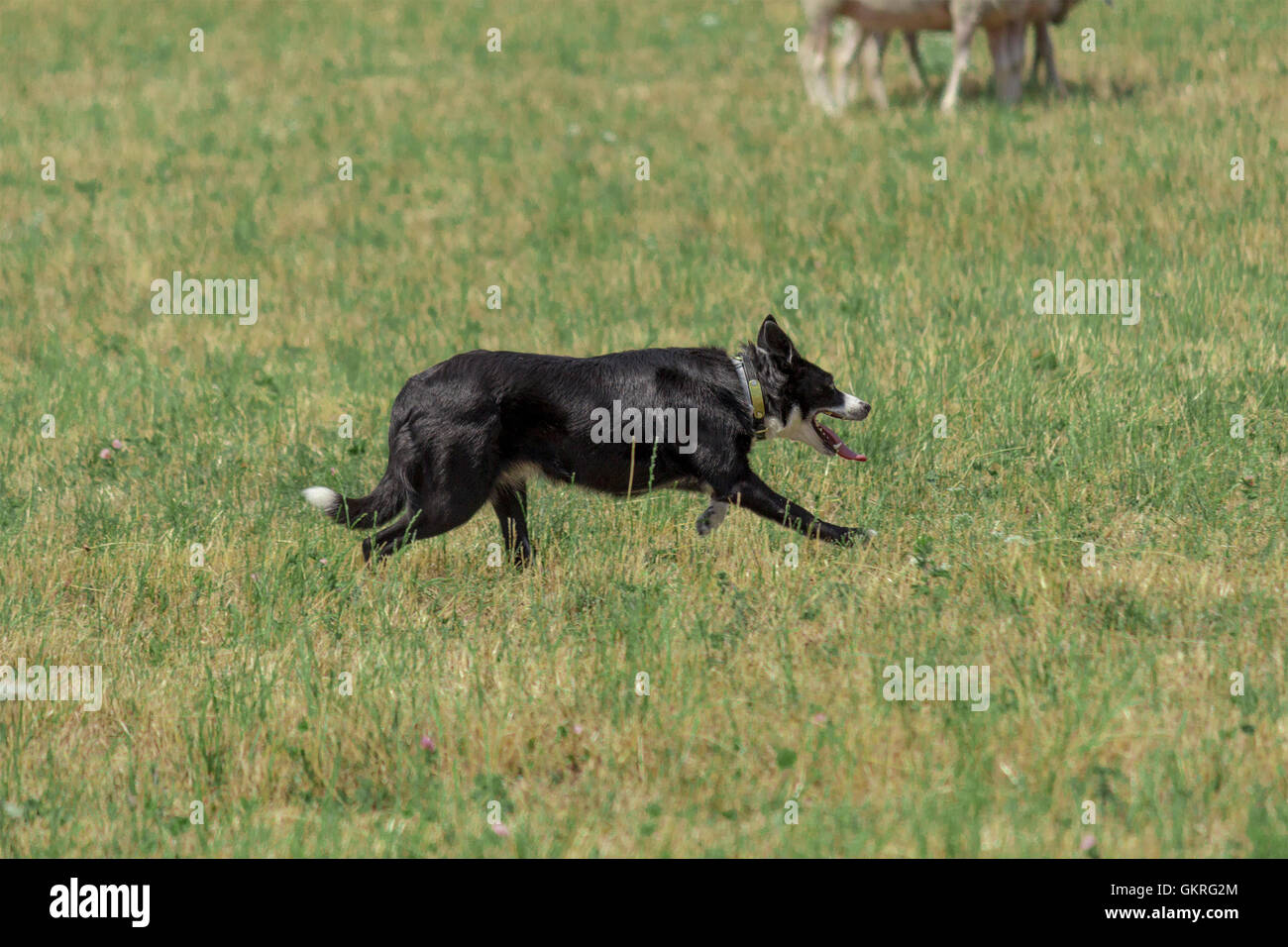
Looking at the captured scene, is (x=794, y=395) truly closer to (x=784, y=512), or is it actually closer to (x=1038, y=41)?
(x=784, y=512)

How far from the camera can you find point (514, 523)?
6.69m

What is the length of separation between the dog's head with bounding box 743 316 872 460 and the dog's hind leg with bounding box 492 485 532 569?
121cm

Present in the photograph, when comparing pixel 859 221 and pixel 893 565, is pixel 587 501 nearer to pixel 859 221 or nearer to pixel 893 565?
pixel 893 565

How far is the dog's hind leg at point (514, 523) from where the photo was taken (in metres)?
6.64

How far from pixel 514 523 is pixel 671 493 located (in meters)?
0.98

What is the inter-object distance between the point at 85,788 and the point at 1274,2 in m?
18.5

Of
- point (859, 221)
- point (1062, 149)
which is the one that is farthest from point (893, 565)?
point (1062, 149)

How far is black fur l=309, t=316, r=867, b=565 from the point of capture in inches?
243

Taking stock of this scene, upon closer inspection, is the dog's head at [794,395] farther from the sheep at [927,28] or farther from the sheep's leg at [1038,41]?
the sheep's leg at [1038,41]

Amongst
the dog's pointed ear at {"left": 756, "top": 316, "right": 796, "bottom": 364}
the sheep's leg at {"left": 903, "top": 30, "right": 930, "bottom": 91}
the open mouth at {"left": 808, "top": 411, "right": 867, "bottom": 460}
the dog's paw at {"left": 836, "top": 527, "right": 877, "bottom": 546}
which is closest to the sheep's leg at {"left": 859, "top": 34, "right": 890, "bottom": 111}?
the sheep's leg at {"left": 903, "top": 30, "right": 930, "bottom": 91}

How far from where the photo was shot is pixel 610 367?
6.46 meters

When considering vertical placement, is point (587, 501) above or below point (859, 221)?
below

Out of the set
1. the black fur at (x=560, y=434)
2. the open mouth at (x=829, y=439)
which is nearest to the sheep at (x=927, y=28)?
the open mouth at (x=829, y=439)

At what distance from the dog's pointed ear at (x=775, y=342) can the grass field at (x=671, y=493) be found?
0.88 m
